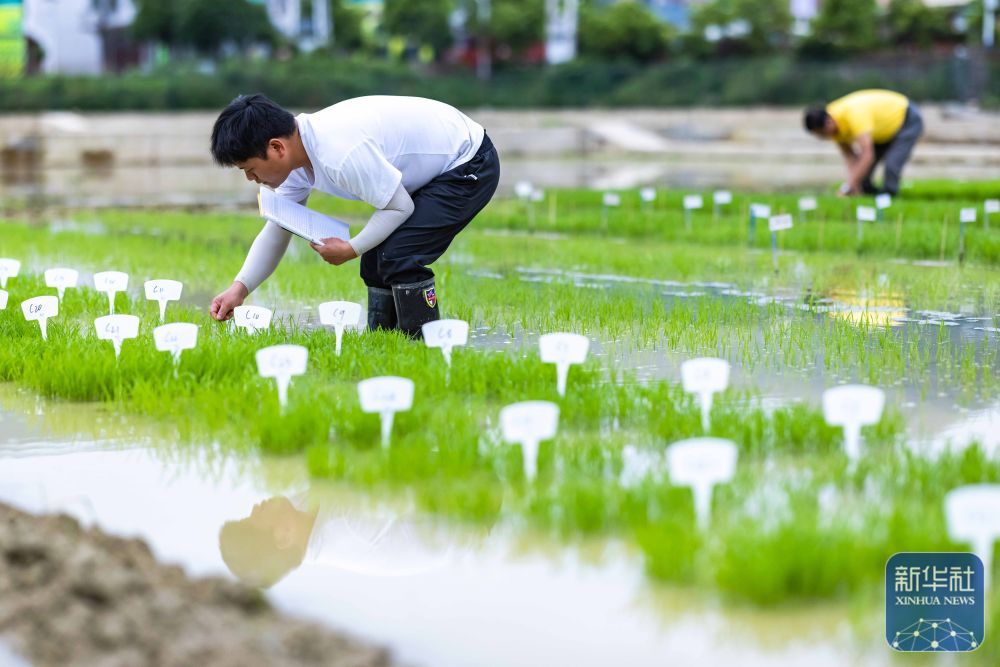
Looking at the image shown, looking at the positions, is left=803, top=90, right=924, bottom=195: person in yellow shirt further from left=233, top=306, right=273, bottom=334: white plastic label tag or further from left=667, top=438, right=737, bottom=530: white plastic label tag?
left=667, top=438, right=737, bottom=530: white plastic label tag

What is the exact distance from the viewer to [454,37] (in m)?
43.6

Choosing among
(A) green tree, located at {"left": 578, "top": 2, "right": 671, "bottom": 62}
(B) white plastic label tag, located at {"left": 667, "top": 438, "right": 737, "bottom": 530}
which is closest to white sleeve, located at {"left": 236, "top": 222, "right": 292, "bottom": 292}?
(B) white plastic label tag, located at {"left": 667, "top": 438, "right": 737, "bottom": 530}

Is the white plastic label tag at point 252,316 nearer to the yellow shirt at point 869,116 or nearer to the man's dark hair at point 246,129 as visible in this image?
the man's dark hair at point 246,129

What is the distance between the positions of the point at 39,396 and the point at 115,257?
461 cm

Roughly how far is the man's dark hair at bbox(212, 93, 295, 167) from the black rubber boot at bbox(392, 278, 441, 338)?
755 millimetres

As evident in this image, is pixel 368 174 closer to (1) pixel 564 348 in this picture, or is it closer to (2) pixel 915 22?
(1) pixel 564 348

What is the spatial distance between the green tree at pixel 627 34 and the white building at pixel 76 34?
14716 millimetres

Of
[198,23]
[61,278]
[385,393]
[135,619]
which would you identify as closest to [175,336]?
[385,393]

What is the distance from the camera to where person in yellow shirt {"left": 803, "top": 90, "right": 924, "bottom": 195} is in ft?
34.0

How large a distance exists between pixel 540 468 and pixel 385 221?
1560 millimetres

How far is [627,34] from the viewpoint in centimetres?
4353

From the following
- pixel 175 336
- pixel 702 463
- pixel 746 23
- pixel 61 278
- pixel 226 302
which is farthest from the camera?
pixel 746 23

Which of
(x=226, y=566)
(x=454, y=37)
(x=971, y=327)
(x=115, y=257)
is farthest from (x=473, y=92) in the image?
(x=226, y=566)

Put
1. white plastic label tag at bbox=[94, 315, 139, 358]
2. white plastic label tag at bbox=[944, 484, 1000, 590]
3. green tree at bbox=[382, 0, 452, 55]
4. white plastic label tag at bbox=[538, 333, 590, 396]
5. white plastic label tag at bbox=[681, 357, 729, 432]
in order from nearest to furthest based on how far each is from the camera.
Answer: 1. white plastic label tag at bbox=[944, 484, 1000, 590]
2. white plastic label tag at bbox=[681, 357, 729, 432]
3. white plastic label tag at bbox=[538, 333, 590, 396]
4. white plastic label tag at bbox=[94, 315, 139, 358]
5. green tree at bbox=[382, 0, 452, 55]
